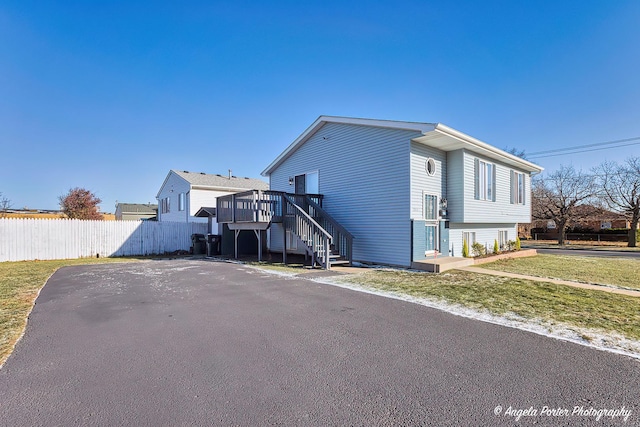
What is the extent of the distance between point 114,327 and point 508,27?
15867 mm

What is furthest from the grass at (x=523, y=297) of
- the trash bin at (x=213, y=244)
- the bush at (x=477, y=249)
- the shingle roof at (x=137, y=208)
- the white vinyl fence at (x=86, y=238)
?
the shingle roof at (x=137, y=208)

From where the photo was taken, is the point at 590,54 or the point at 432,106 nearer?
the point at 590,54

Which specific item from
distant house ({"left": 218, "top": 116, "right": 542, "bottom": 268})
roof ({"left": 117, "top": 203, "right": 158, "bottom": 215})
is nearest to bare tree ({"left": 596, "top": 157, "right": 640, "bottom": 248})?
distant house ({"left": 218, "top": 116, "right": 542, "bottom": 268})

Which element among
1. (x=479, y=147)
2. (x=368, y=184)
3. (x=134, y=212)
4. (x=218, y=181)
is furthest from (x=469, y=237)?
(x=134, y=212)

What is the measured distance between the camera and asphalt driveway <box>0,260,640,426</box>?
8.41ft

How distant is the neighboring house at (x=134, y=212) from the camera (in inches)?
1533

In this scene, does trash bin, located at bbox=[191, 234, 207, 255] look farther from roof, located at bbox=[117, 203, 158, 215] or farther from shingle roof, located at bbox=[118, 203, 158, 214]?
shingle roof, located at bbox=[118, 203, 158, 214]

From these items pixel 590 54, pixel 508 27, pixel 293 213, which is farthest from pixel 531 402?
pixel 590 54

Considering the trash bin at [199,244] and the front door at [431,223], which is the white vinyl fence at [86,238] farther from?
the front door at [431,223]

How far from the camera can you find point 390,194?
38.3ft

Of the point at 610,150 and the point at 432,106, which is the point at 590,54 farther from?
the point at 610,150

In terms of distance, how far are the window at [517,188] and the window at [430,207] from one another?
20.8ft

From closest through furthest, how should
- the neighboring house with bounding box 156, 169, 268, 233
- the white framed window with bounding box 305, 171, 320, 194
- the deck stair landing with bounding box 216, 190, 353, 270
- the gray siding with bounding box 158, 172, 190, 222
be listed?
1. the deck stair landing with bounding box 216, 190, 353, 270
2. the white framed window with bounding box 305, 171, 320, 194
3. the neighboring house with bounding box 156, 169, 268, 233
4. the gray siding with bounding box 158, 172, 190, 222

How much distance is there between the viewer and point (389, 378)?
315 cm
